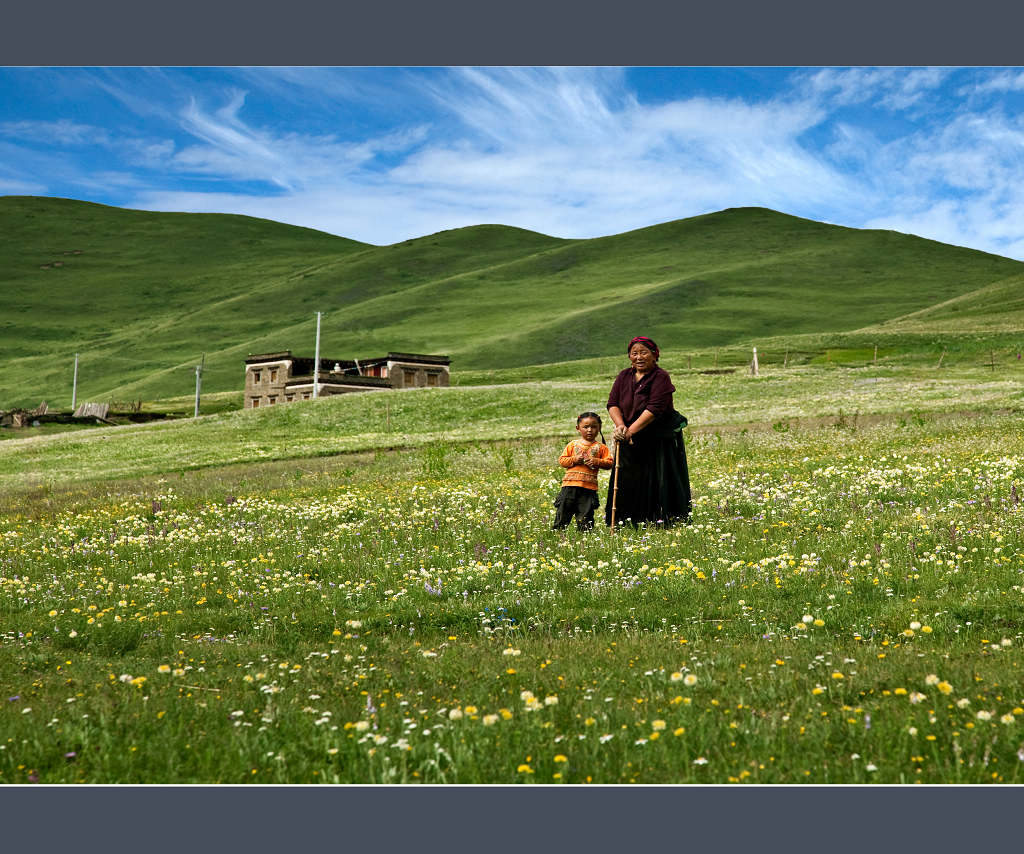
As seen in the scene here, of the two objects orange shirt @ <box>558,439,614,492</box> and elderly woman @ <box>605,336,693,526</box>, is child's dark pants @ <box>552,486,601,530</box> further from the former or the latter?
elderly woman @ <box>605,336,693,526</box>

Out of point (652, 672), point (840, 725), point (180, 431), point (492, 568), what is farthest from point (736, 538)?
point (180, 431)

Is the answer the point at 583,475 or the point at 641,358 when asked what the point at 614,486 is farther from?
the point at 641,358

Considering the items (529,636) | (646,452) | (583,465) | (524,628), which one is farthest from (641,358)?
(529,636)

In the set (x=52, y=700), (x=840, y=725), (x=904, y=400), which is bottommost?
(x=52, y=700)

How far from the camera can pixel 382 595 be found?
11.6 meters

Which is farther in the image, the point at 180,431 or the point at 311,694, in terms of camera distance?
the point at 180,431

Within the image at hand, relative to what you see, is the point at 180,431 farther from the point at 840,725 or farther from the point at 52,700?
the point at 840,725

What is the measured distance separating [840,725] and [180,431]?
56.7 meters

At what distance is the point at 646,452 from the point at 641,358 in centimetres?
→ 161

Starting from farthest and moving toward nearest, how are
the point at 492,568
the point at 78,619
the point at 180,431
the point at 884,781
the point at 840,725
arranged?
the point at 180,431 → the point at 492,568 → the point at 78,619 → the point at 840,725 → the point at 884,781

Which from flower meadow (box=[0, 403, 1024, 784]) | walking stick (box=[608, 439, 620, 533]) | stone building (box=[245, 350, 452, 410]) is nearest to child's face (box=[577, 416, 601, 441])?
walking stick (box=[608, 439, 620, 533])

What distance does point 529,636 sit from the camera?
31.0 feet

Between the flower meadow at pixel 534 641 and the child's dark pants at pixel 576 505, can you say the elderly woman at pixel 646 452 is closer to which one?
the child's dark pants at pixel 576 505

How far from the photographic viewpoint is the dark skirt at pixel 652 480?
51.0ft
